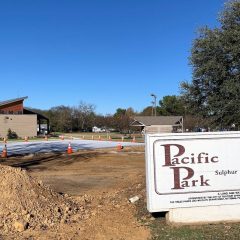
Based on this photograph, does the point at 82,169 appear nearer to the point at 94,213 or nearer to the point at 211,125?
the point at 211,125

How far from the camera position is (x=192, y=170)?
26.2 ft

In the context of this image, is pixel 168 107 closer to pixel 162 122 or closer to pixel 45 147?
pixel 162 122

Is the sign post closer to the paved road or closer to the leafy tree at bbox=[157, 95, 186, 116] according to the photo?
the paved road

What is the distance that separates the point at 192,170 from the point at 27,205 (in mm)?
3103

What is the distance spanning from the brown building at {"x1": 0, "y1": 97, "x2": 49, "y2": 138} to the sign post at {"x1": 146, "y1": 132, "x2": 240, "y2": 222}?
63153 mm

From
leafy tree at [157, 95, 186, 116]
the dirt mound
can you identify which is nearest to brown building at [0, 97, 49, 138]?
leafy tree at [157, 95, 186, 116]

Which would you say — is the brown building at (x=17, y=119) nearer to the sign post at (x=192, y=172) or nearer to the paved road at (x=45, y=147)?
the paved road at (x=45, y=147)

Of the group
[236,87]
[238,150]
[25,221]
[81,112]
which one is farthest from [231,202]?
[81,112]

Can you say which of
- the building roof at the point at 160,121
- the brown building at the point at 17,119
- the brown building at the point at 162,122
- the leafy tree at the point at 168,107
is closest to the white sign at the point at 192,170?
the brown building at the point at 162,122

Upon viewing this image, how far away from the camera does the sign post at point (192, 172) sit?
7.89 metres

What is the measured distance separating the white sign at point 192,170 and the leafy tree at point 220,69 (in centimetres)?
729

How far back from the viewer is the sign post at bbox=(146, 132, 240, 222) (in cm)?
789

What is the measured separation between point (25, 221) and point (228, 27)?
36.3ft

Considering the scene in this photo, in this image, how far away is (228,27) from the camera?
16141 millimetres
